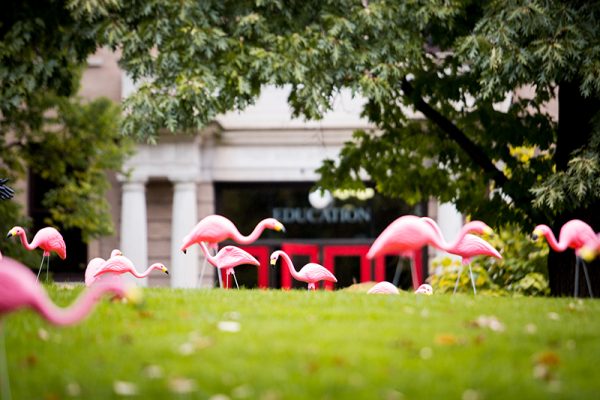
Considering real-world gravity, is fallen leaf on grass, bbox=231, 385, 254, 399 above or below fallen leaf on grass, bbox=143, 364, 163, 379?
below

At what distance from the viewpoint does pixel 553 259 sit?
15281mm

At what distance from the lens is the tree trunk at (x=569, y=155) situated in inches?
580

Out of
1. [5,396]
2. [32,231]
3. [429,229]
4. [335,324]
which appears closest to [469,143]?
[429,229]

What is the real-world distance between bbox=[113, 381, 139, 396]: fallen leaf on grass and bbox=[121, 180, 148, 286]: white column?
765 inches

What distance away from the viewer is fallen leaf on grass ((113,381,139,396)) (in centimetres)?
588

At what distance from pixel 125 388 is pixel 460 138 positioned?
36.9 feet

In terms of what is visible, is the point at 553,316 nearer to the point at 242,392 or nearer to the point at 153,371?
the point at 242,392

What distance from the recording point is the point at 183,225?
25562mm

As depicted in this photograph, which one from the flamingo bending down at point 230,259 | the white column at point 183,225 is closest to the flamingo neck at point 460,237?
the flamingo bending down at point 230,259

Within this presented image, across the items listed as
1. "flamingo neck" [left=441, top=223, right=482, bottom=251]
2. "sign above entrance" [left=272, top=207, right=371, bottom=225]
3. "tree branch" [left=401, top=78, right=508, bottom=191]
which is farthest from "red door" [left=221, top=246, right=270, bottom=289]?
"flamingo neck" [left=441, top=223, right=482, bottom=251]

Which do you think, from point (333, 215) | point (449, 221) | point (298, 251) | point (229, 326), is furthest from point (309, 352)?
point (333, 215)

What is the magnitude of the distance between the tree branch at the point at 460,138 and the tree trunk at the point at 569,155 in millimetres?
1080

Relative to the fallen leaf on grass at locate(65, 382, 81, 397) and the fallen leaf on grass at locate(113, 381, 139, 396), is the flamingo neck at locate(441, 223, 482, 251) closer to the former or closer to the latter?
the fallen leaf on grass at locate(113, 381, 139, 396)

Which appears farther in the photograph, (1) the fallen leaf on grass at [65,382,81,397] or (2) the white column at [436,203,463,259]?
(2) the white column at [436,203,463,259]
